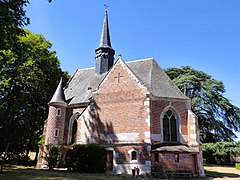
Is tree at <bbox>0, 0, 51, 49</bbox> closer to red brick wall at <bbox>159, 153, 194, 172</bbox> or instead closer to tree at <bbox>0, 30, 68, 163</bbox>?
tree at <bbox>0, 30, 68, 163</bbox>

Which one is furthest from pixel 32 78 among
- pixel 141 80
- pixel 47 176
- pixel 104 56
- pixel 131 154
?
pixel 131 154

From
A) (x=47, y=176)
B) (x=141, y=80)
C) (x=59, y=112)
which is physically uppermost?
(x=141, y=80)

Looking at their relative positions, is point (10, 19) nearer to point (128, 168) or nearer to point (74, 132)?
point (128, 168)

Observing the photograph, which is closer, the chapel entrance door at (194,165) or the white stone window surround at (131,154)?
the white stone window surround at (131,154)

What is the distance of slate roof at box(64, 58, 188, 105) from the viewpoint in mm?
21562

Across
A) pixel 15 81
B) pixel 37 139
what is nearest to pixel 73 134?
pixel 37 139

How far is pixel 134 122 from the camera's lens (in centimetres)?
1984

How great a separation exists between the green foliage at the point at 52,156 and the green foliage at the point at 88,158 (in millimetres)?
1524

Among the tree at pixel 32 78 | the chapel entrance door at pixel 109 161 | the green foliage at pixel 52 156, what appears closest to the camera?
the chapel entrance door at pixel 109 161

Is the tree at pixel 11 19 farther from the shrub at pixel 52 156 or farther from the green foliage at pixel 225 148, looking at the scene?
the green foliage at pixel 225 148

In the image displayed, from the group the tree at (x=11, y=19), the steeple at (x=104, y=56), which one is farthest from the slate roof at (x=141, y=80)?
the tree at (x=11, y=19)

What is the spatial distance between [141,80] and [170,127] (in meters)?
5.00

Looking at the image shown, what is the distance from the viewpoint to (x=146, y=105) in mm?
19750

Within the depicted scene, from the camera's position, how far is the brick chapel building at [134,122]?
1845 centimetres
